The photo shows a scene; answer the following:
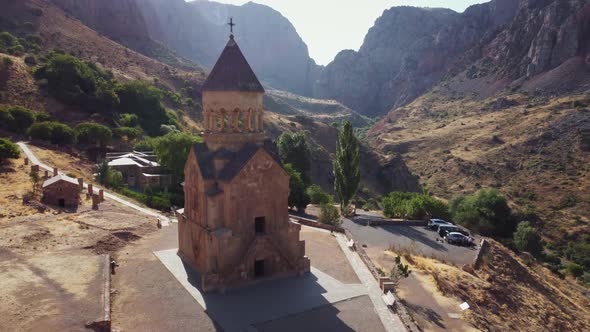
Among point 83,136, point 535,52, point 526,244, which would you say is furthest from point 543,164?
point 83,136

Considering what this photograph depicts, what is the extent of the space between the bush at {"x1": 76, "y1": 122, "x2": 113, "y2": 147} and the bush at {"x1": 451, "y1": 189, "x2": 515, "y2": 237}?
38536 millimetres

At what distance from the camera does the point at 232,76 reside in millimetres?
17516

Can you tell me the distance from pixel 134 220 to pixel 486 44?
118488mm

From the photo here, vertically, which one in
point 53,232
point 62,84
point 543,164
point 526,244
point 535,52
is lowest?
point 526,244

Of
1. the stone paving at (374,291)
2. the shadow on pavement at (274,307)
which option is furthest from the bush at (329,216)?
the shadow on pavement at (274,307)

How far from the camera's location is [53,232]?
A: 2234cm

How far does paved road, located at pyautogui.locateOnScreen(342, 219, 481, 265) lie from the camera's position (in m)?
26.2

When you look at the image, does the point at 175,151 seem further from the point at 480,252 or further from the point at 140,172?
the point at 480,252

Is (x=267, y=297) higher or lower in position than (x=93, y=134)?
lower

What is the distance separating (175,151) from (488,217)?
2940 cm

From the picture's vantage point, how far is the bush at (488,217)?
37312 mm

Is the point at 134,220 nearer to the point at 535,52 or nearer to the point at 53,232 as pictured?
the point at 53,232

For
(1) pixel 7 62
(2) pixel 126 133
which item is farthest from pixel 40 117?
(1) pixel 7 62

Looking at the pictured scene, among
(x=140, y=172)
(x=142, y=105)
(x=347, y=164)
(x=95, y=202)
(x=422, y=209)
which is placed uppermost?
(x=142, y=105)
